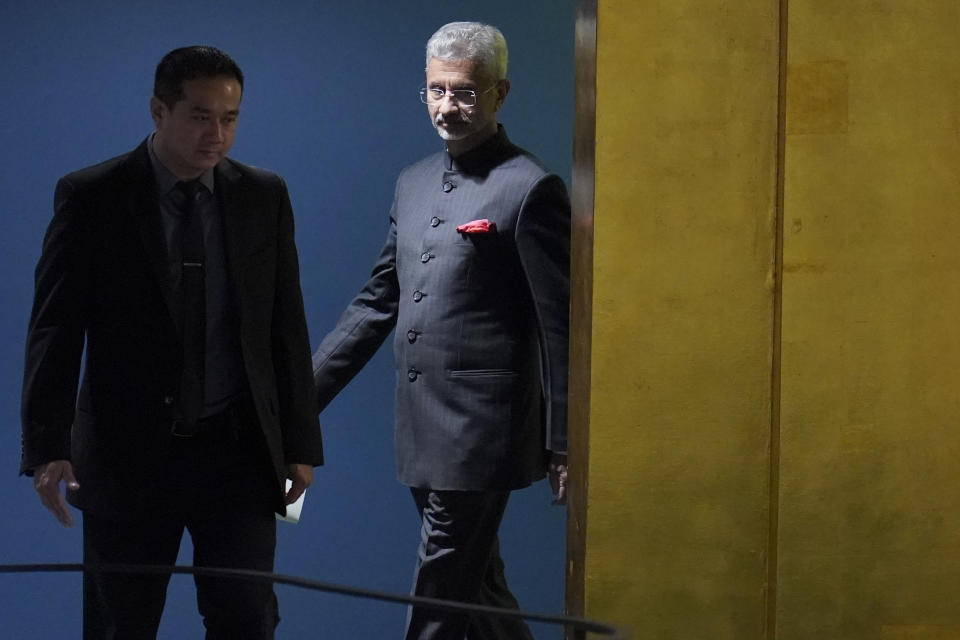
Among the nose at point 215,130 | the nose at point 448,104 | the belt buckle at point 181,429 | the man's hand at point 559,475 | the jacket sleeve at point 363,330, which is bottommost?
the man's hand at point 559,475

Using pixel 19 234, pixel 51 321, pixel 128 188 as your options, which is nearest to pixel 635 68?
pixel 128 188

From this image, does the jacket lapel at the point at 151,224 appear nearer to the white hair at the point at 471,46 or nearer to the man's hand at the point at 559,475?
the white hair at the point at 471,46

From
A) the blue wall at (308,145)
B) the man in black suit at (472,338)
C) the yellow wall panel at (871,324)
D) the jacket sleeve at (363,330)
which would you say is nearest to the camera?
the yellow wall panel at (871,324)

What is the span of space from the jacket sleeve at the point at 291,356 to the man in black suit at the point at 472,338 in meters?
0.45

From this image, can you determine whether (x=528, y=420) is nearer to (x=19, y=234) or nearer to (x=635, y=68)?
(x=635, y=68)

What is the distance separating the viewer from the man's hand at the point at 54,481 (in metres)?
3.25

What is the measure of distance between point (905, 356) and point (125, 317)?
1.53 meters

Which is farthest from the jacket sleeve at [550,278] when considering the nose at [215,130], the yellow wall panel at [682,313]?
the nose at [215,130]

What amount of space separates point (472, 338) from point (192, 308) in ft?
2.55

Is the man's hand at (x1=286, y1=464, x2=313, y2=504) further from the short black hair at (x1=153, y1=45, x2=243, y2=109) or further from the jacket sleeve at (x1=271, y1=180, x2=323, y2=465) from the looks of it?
the short black hair at (x1=153, y1=45, x2=243, y2=109)

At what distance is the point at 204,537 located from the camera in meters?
3.35

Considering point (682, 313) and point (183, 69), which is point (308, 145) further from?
point (682, 313)

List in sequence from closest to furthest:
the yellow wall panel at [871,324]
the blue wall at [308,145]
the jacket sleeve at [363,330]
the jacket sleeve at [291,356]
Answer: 1. the yellow wall panel at [871,324]
2. the jacket sleeve at [291,356]
3. the jacket sleeve at [363,330]
4. the blue wall at [308,145]

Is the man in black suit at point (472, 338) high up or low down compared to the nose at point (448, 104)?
down
